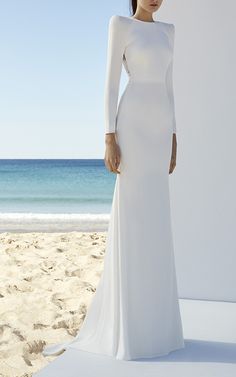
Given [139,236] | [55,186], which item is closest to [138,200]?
[139,236]

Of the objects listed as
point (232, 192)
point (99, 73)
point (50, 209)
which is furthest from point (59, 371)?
point (99, 73)

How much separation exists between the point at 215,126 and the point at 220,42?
0.48 m

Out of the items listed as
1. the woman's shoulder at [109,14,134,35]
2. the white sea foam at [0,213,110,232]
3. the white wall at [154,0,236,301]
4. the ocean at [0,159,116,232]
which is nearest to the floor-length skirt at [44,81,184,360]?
the woman's shoulder at [109,14,134,35]

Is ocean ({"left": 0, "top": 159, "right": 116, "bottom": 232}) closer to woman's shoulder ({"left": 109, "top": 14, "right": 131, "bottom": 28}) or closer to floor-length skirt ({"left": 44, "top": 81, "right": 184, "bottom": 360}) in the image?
floor-length skirt ({"left": 44, "top": 81, "right": 184, "bottom": 360})

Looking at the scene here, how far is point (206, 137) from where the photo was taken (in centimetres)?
393

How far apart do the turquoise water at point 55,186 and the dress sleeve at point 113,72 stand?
43.5 ft

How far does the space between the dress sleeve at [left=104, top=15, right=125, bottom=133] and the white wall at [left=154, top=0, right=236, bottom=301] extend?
1.19 meters

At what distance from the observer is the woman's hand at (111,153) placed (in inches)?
110

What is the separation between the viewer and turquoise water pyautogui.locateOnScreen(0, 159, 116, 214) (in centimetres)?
1753

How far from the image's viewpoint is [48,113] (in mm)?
23734

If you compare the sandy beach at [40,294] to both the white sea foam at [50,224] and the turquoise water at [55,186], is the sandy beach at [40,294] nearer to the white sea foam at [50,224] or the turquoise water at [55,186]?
the white sea foam at [50,224]

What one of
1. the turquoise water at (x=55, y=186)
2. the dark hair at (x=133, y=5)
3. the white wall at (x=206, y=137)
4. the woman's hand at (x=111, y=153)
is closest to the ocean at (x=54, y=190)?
the turquoise water at (x=55, y=186)

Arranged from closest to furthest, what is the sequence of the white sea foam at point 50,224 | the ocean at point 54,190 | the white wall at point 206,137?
the white wall at point 206,137
the white sea foam at point 50,224
the ocean at point 54,190

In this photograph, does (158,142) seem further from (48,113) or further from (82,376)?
(48,113)
